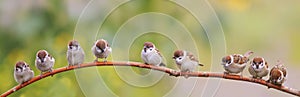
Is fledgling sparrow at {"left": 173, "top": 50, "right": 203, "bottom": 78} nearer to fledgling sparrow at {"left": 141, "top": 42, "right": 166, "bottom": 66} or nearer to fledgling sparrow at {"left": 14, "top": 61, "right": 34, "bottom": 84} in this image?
fledgling sparrow at {"left": 141, "top": 42, "right": 166, "bottom": 66}

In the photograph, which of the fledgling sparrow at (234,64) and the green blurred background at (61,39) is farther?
the green blurred background at (61,39)

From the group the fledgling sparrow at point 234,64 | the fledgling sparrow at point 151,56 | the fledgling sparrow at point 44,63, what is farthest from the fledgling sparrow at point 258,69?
the fledgling sparrow at point 44,63

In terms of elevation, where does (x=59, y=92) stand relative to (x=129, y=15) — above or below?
below

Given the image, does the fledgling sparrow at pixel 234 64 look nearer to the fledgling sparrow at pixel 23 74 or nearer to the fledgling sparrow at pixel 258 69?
the fledgling sparrow at pixel 258 69

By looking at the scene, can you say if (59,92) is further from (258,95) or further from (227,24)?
(258,95)

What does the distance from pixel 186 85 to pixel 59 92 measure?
258 millimetres

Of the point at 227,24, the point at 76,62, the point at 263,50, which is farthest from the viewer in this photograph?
the point at 263,50

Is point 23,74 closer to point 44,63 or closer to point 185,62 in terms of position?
point 44,63

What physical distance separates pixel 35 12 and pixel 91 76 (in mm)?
144

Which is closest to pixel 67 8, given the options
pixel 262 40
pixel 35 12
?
pixel 35 12

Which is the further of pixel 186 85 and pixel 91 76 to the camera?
pixel 186 85

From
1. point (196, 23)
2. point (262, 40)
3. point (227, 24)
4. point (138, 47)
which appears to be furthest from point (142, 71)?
point (262, 40)

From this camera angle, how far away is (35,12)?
880mm

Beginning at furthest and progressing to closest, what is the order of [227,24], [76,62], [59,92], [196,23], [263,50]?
[263,50] < [227,24] < [196,23] < [59,92] < [76,62]
